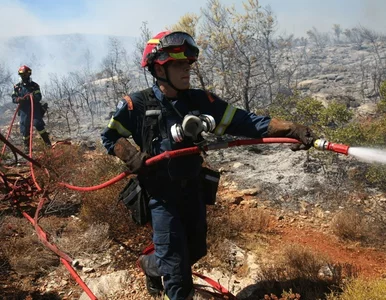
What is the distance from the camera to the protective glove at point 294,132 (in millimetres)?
2367

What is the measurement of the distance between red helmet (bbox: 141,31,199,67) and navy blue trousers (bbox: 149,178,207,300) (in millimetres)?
970

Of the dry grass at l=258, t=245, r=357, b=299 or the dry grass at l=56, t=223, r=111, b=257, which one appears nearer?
the dry grass at l=258, t=245, r=357, b=299

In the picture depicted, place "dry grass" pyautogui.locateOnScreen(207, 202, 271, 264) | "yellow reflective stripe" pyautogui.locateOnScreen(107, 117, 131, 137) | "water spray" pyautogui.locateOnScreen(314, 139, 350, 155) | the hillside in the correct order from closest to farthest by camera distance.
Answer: "water spray" pyautogui.locateOnScreen(314, 139, 350, 155) < "yellow reflective stripe" pyautogui.locateOnScreen(107, 117, 131, 137) < the hillside < "dry grass" pyautogui.locateOnScreen(207, 202, 271, 264)

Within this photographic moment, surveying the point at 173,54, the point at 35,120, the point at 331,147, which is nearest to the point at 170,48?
the point at 173,54

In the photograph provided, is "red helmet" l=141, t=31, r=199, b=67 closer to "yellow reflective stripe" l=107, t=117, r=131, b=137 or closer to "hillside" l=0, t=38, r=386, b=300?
"yellow reflective stripe" l=107, t=117, r=131, b=137

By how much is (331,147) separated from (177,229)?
1.28 metres

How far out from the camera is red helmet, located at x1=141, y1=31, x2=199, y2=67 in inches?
100

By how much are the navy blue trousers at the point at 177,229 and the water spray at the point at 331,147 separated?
101 centimetres

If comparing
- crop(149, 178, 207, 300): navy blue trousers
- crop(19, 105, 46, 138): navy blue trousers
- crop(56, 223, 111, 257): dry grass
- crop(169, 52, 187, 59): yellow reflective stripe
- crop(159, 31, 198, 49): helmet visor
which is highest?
crop(159, 31, 198, 49): helmet visor

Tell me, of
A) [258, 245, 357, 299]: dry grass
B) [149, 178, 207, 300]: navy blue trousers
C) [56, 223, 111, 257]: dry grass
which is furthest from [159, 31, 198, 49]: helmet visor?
[56, 223, 111, 257]: dry grass

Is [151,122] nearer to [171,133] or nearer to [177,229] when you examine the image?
[171,133]

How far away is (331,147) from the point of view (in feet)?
7.20

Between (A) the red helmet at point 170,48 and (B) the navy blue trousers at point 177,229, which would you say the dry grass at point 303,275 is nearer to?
(B) the navy blue trousers at point 177,229

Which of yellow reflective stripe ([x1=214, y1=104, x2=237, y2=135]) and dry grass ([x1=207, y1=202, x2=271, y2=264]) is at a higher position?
yellow reflective stripe ([x1=214, y1=104, x2=237, y2=135])
